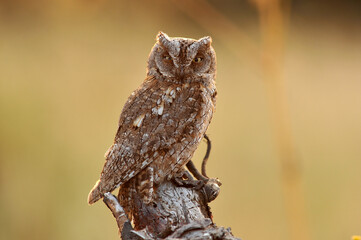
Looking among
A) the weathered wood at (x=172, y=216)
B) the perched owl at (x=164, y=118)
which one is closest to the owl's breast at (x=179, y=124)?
the perched owl at (x=164, y=118)

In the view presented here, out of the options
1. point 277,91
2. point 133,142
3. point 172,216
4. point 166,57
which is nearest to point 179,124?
point 133,142

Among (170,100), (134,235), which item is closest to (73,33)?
(170,100)

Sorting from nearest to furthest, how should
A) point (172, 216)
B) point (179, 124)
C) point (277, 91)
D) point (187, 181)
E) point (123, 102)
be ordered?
point (172, 216)
point (187, 181)
point (179, 124)
point (277, 91)
point (123, 102)

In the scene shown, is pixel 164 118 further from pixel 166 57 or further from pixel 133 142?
pixel 166 57

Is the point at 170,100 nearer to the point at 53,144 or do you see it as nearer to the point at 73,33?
the point at 53,144

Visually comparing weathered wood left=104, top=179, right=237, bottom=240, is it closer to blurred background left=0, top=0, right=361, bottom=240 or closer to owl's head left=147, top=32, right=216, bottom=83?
owl's head left=147, top=32, right=216, bottom=83

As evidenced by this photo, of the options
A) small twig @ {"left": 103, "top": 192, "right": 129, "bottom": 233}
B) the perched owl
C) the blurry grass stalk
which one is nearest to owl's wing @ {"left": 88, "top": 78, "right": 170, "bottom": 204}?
the perched owl

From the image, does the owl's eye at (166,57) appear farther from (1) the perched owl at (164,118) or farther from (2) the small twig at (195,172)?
(2) the small twig at (195,172)
